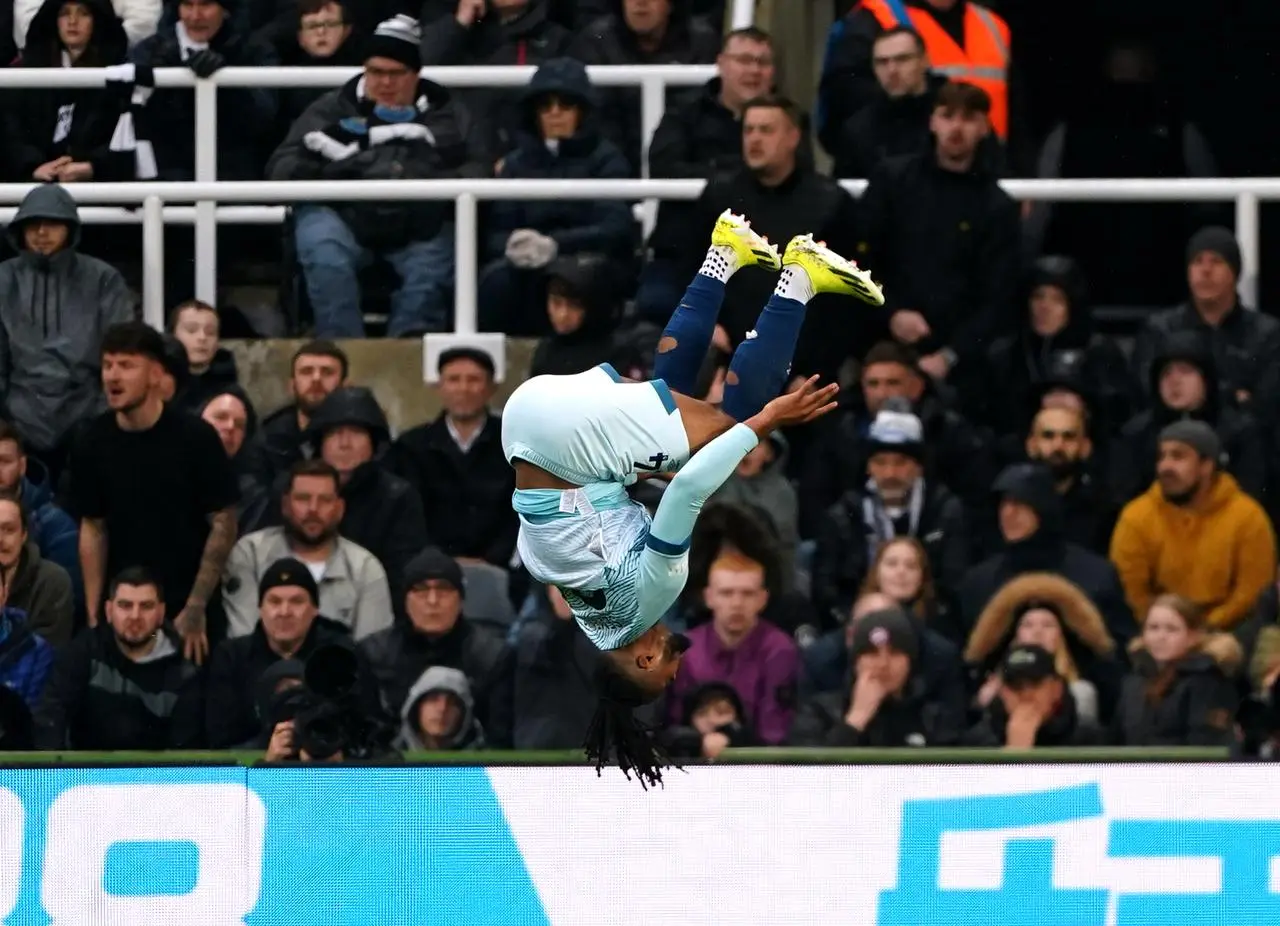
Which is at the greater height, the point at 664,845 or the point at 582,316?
the point at 582,316

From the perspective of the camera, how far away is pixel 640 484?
1307cm

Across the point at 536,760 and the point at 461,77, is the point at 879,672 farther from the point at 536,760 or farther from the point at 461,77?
the point at 461,77

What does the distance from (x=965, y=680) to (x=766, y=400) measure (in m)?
2.75

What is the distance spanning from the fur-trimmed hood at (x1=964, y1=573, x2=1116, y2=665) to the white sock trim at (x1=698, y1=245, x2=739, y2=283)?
2563 mm

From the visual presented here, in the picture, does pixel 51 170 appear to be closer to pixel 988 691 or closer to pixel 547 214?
pixel 547 214

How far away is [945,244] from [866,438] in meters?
0.90

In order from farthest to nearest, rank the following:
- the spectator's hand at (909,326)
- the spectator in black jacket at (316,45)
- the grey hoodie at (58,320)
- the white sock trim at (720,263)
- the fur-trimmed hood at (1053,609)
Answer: the spectator in black jacket at (316,45) → the grey hoodie at (58,320) → the spectator's hand at (909,326) → the fur-trimmed hood at (1053,609) → the white sock trim at (720,263)

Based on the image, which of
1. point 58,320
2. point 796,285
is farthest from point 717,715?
point 58,320

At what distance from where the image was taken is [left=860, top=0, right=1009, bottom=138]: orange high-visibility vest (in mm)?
14039

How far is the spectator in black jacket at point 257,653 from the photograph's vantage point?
1248cm

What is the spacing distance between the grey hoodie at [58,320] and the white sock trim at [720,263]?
12.3ft

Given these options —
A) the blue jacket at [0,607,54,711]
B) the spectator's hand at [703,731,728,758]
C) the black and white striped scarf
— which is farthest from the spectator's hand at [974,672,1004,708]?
the black and white striped scarf

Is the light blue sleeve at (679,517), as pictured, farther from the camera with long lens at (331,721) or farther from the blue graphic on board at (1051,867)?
the camera with long lens at (331,721)

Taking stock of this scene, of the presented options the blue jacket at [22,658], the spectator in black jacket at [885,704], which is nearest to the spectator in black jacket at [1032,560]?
the spectator in black jacket at [885,704]
